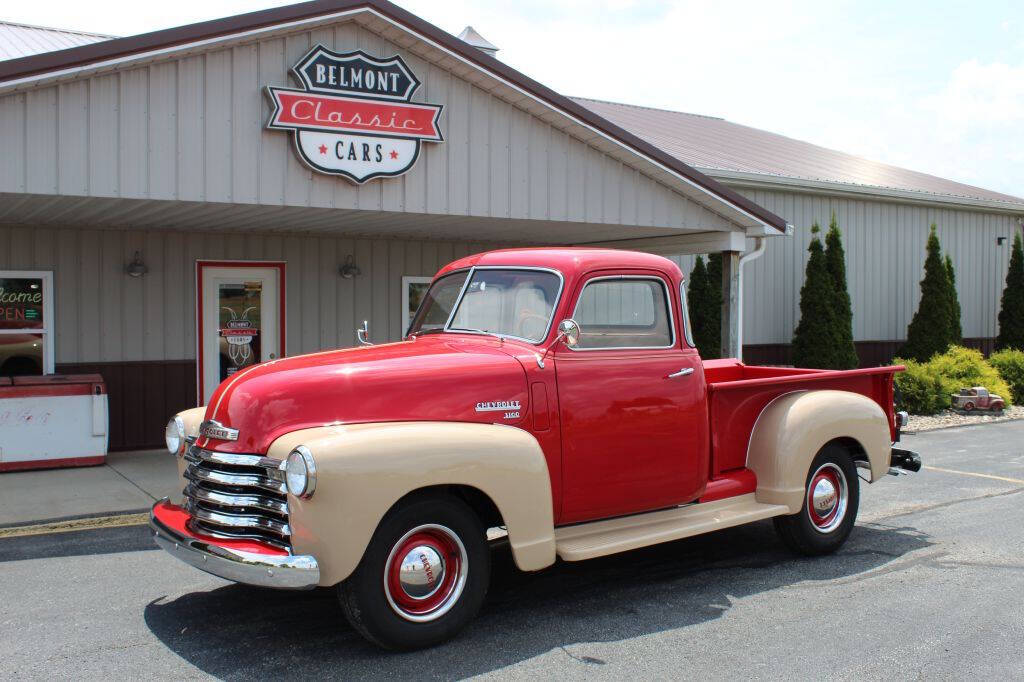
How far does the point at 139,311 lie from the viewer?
34.5 feet

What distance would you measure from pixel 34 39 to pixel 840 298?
501 inches

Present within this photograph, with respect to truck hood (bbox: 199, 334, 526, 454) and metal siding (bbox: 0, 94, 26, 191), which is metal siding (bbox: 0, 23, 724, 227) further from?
truck hood (bbox: 199, 334, 526, 454)

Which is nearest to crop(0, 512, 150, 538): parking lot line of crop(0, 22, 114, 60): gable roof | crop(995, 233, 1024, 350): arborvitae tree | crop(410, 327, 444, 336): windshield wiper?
crop(410, 327, 444, 336): windshield wiper

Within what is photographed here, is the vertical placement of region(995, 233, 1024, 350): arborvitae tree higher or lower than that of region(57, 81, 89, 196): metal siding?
lower

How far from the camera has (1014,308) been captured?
19.3 meters

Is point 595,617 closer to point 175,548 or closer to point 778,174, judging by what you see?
point 175,548

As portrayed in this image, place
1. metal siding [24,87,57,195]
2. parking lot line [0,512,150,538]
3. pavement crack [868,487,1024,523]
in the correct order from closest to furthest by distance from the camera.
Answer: parking lot line [0,512,150,538] → metal siding [24,87,57,195] → pavement crack [868,487,1024,523]

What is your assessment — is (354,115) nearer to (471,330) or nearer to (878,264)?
(471,330)

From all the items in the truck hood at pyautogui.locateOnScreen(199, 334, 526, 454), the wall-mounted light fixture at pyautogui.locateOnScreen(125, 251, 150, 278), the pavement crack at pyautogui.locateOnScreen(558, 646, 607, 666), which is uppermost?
the wall-mounted light fixture at pyautogui.locateOnScreen(125, 251, 150, 278)

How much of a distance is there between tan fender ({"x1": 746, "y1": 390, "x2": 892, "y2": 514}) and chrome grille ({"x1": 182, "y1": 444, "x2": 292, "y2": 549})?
11.0ft

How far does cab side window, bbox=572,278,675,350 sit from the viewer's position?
5.61 meters

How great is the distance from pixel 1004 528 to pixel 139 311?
8.98 m

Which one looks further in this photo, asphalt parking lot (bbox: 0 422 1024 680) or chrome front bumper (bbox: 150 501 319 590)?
asphalt parking lot (bbox: 0 422 1024 680)

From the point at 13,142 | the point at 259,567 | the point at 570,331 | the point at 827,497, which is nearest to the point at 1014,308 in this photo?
the point at 827,497
